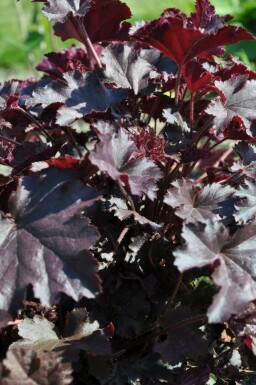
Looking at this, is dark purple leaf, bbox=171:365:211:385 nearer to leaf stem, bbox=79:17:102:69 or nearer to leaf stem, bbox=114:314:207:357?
leaf stem, bbox=114:314:207:357

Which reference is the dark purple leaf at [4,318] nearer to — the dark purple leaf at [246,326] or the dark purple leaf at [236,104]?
the dark purple leaf at [246,326]

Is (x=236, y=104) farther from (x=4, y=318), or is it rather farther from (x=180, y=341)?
(x=4, y=318)

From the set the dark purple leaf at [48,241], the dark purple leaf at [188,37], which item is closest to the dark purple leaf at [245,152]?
the dark purple leaf at [188,37]

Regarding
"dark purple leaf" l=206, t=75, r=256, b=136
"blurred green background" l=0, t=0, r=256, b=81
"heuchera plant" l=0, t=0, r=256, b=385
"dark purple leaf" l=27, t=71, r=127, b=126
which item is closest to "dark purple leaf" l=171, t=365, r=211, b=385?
"heuchera plant" l=0, t=0, r=256, b=385

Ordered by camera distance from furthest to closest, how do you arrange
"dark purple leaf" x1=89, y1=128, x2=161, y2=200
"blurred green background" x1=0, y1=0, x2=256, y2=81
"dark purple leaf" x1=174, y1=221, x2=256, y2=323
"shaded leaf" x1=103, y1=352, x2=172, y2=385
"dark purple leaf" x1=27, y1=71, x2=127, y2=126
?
"blurred green background" x1=0, y1=0, x2=256, y2=81 < "dark purple leaf" x1=27, y1=71, x2=127, y2=126 < "shaded leaf" x1=103, y1=352, x2=172, y2=385 < "dark purple leaf" x1=89, y1=128, x2=161, y2=200 < "dark purple leaf" x1=174, y1=221, x2=256, y2=323

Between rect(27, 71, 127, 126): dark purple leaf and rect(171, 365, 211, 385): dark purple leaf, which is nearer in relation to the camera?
rect(171, 365, 211, 385): dark purple leaf

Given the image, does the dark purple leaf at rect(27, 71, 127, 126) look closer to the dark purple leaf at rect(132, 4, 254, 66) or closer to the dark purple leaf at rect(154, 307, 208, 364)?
the dark purple leaf at rect(132, 4, 254, 66)

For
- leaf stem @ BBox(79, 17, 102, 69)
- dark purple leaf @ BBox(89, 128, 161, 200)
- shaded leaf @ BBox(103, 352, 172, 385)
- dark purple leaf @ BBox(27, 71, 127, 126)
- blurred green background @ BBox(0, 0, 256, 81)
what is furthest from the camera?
blurred green background @ BBox(0, 0, 256, 81)

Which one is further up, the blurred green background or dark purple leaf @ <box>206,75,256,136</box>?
dark purple leaf @ <box>206,75,256,136</box>

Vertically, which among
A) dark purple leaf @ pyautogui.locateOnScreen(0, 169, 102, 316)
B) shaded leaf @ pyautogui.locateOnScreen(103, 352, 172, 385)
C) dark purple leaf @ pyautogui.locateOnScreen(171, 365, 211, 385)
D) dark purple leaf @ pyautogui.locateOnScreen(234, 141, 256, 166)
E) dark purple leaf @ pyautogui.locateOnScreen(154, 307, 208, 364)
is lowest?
dark purple leaf @ pyautogui.locateOnScreen(171, 365, 211, 385)

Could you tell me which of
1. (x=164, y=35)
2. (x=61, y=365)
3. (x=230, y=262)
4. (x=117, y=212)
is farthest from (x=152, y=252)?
(x=164, y=35)
